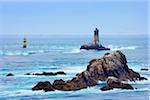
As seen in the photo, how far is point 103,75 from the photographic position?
102 inches

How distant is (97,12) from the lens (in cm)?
271

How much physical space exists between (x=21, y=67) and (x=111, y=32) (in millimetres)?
743

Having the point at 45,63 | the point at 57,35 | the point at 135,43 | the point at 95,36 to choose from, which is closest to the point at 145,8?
the point at 135,43

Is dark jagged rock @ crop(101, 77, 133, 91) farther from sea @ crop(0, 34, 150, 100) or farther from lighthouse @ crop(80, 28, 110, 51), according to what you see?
lighthouse @ crop(80, 28, 110, 51)

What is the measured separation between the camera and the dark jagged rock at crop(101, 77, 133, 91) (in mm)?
2604

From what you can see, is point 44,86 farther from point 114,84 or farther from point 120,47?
point 120,47

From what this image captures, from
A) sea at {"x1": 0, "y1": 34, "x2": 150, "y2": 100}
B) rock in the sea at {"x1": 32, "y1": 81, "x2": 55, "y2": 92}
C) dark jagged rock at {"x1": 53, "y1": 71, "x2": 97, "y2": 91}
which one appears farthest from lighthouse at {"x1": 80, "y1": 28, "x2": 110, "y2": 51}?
rock in the sea at {"x1": 32, "y1": 81, "x2": 55, "y2": 92}

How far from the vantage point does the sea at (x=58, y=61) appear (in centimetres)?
256

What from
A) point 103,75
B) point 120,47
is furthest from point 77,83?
point 120,47

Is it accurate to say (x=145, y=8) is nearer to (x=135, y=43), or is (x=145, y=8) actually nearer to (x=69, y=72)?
(x=135, y=43)

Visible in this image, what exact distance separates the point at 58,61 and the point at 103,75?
0.36 m

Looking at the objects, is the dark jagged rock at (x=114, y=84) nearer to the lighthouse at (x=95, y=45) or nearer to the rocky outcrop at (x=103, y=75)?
the rocky outcrop at (x=103, y=75)

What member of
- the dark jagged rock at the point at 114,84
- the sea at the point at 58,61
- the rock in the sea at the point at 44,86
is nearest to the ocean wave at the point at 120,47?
the sea at the point at 58,61

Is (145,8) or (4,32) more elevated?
(145,8)
